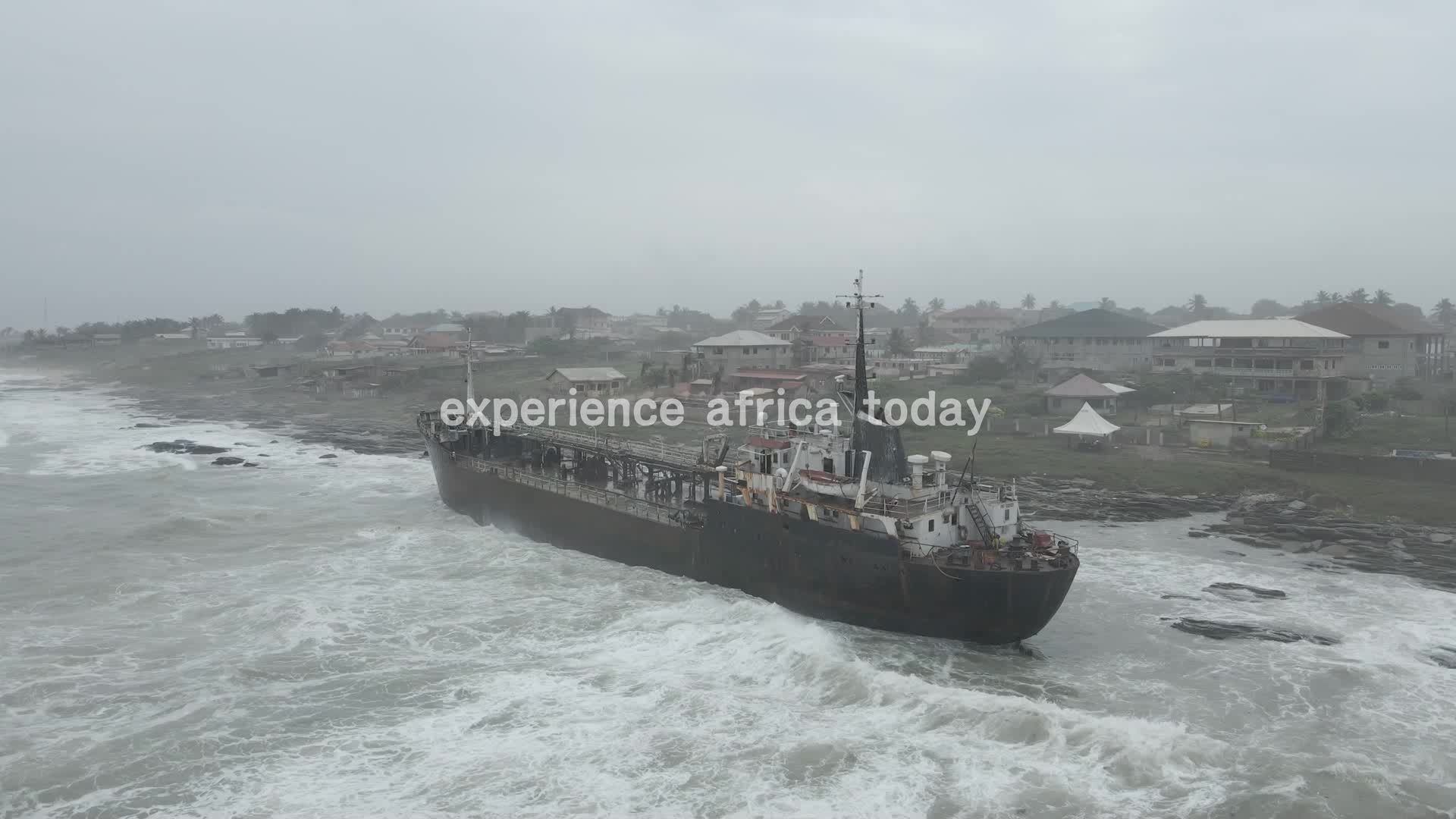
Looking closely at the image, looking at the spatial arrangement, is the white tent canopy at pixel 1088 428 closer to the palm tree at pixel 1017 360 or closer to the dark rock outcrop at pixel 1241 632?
the dark rock outcrop at pixel 1241 632

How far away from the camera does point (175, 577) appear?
2591cm

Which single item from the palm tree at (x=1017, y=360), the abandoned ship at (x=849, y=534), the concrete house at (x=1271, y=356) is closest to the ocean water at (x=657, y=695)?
the abandoned ship at (x=849, y=534)

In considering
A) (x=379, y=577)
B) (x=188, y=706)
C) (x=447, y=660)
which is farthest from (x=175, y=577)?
(x=447, y=660)

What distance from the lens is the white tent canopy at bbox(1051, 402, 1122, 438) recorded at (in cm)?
4334

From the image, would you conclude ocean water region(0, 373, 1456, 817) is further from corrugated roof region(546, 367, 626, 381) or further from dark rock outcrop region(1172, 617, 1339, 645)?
corrugated roof region(546, 367, 626, 381)

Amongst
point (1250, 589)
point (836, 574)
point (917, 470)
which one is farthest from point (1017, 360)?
point (836, 574)

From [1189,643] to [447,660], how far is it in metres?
17.0

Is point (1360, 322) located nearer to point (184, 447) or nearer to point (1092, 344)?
point (1092, 344)

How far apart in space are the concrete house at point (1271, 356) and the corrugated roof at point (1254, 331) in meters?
0.04

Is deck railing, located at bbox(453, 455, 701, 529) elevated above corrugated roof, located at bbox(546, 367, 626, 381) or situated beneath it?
situated beneath

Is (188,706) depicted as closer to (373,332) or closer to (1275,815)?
(1275,815)

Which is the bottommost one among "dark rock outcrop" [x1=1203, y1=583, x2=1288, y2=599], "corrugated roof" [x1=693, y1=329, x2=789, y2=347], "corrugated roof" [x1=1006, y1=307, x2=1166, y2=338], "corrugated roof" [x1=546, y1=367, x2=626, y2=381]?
"dark rock outcrop" [x1=1203, y1=583, x2=1288, y2=599]

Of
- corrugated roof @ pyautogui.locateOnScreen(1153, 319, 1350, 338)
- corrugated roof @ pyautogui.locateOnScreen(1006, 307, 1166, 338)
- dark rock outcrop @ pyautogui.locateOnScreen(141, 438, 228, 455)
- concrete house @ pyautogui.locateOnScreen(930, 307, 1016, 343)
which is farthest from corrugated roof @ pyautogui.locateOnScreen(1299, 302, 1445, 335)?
dark rock outcrop @ pyautogui.locateOnScreen(141, 438, 228, 455)

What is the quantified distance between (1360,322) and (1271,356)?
10938 mm
